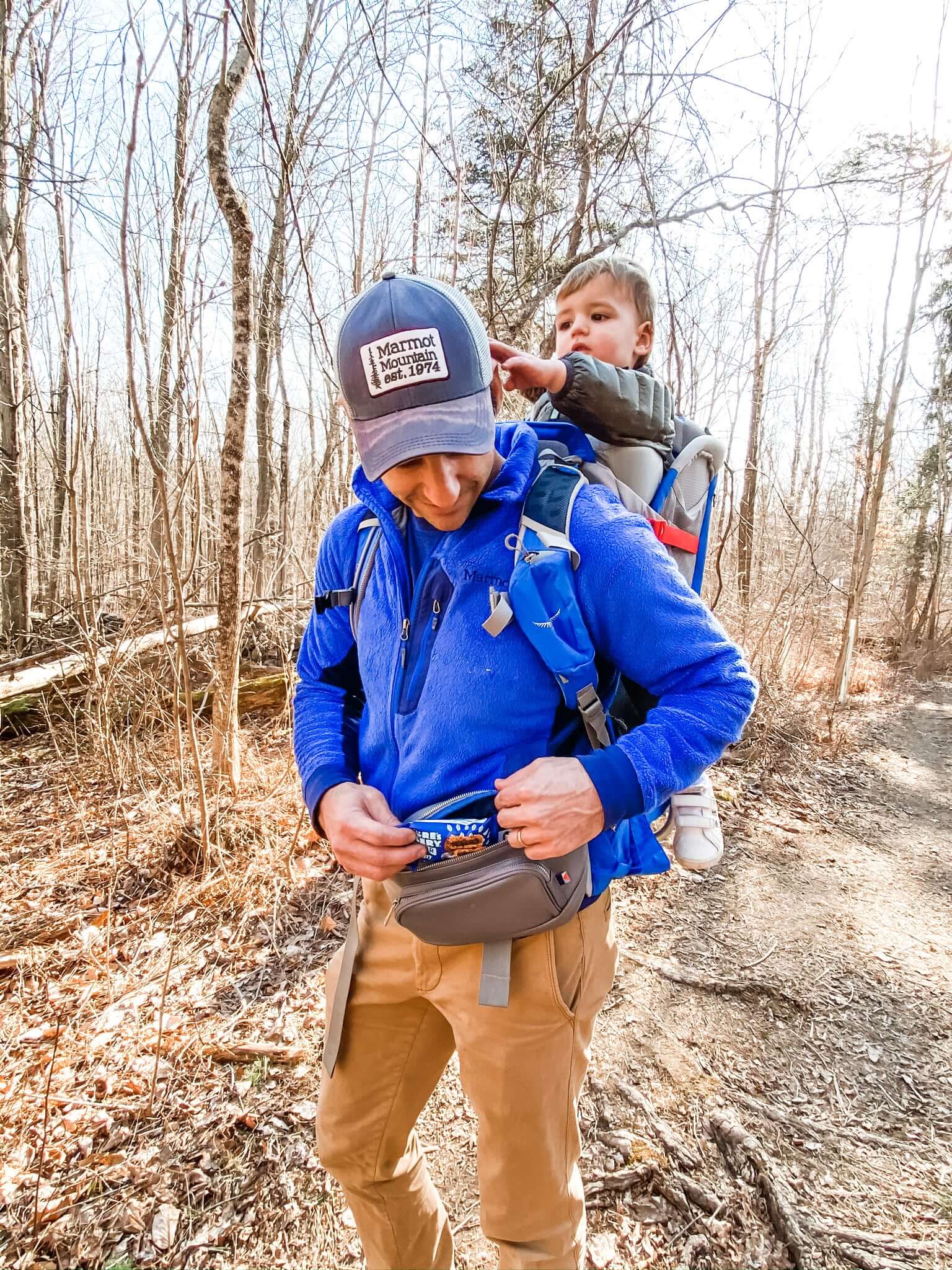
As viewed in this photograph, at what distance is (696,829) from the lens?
4.58ft

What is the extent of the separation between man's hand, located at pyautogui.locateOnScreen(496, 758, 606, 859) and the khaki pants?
0.24 meters

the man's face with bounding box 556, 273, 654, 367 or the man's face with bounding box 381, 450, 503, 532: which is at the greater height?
the man's face with bounding box 556, 273, 654, 367

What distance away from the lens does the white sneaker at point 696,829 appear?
1.36 metres

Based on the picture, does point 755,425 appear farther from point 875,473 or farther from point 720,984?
point 720,984

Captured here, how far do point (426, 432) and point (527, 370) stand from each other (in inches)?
16.9

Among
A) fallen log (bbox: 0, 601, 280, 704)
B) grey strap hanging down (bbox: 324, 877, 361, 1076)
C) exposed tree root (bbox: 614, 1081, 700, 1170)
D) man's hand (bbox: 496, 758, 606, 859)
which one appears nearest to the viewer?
man's hand (bbox: 496, 758, 606, 859)


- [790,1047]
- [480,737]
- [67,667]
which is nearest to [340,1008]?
[480,737]

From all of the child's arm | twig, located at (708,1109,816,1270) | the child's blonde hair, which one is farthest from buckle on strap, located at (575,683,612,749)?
twig, located at (708,1109,816,1270)

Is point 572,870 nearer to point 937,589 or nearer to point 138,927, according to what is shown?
point 138,927

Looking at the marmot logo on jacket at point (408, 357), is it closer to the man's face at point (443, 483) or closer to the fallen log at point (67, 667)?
the man's face at point (443, 483)

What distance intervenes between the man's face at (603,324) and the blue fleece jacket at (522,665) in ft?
2.06

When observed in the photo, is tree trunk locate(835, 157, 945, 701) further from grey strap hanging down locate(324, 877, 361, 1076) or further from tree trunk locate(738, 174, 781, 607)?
grey strap hanging down locate(324, 877, 361, 1076)

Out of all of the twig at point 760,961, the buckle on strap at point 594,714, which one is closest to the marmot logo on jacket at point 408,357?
the buckle on strap at point 594,714

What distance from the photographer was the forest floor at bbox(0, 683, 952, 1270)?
1.92 m
